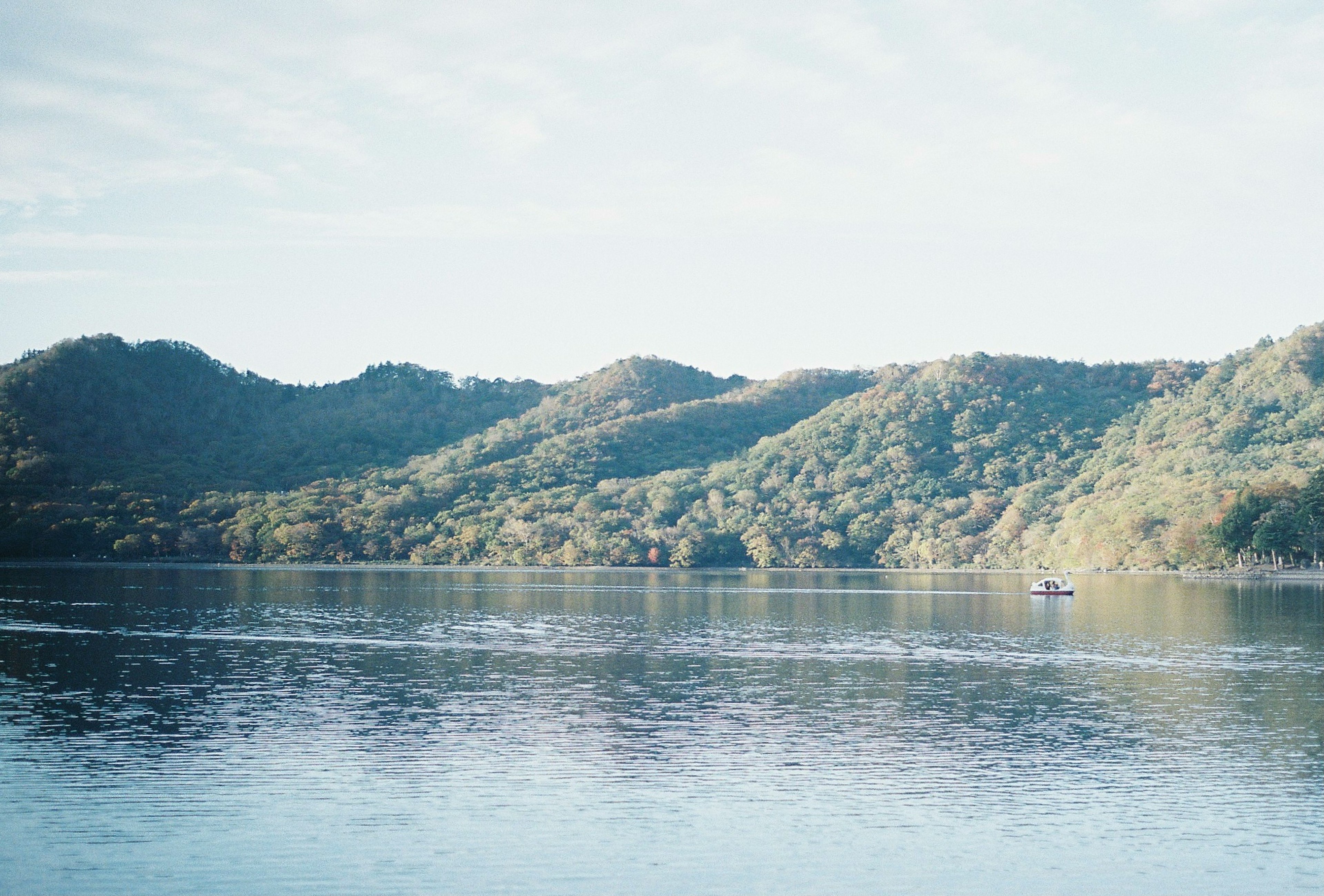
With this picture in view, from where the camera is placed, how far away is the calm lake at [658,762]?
18203 millimetres

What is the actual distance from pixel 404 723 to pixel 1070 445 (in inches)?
6571

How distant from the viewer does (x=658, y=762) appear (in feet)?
83.5

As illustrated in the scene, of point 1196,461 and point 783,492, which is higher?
point 1196,461

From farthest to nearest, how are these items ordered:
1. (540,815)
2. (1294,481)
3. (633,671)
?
(1294,481), (633,671), (540,815)

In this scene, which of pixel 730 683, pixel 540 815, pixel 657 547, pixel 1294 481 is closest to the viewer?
pixel 540 815

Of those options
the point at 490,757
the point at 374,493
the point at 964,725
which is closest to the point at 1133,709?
the point at 964,725

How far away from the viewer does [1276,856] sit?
18.7 metres

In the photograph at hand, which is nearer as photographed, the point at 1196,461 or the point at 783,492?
the point at 1196,461

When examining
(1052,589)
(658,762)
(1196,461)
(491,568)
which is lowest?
(491,568)

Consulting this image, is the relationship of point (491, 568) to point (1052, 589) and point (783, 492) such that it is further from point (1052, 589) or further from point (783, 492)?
point (1052, 589)

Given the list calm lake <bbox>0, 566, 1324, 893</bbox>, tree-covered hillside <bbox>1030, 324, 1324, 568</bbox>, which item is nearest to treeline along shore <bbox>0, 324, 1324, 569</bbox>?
tree-covered hillside <bbox>1030, 324, 1324, 568</bbox>

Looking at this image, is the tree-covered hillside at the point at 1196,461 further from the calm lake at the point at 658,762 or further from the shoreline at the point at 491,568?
the calm lake at the point at 658,762

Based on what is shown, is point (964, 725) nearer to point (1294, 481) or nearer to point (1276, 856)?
point (1276, 856)

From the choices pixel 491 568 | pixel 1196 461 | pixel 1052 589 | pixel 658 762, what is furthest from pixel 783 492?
pixel 658 762
